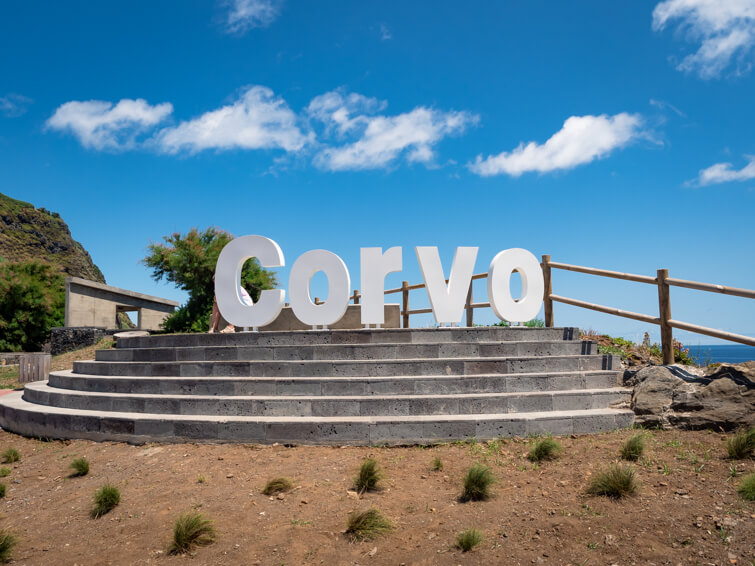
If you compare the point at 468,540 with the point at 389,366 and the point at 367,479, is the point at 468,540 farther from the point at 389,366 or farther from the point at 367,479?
the point at 389,366

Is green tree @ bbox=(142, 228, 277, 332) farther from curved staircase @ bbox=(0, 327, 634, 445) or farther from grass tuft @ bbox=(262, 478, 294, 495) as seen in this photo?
grass tuft @ bbox=(262, 478, 294, 495)

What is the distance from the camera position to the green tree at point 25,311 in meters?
29.5

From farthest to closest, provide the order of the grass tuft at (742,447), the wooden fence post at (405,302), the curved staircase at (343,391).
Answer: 1. the wooden fence post at (405,302)
2. the curved staircase at (343,391)
3. the grass tuft at (742,447)

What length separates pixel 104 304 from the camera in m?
27.0

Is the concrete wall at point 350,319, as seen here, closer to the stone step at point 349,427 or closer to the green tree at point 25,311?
the stone step at point 349,427

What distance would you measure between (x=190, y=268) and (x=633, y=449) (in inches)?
717

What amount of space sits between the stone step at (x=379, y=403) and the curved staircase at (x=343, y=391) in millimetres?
16

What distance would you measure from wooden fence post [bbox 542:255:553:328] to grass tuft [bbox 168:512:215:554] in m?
9.11

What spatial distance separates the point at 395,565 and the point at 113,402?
6.56m

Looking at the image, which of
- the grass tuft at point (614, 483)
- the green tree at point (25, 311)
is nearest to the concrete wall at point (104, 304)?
the green tree at point (25, 311)

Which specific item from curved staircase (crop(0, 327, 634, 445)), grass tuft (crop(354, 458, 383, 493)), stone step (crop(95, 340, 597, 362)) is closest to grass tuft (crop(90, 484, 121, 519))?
curved staircase (crop(0, 327, 634, 445))

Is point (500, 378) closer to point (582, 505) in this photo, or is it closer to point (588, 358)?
point (588, 358)

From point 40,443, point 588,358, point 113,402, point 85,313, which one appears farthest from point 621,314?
point 85,313

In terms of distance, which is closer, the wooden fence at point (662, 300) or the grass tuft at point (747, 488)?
the grass tuft at point (747, 488)
